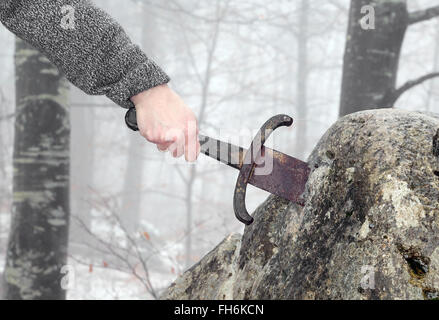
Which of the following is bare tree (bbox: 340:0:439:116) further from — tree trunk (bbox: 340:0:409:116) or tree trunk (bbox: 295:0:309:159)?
tree trunk (bbox: 295:0:309:159)

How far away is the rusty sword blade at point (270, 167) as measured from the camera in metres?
1.55

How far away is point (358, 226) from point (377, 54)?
2.64 m

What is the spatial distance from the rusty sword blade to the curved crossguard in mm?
31

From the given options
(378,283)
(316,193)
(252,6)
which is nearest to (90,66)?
(316,193)

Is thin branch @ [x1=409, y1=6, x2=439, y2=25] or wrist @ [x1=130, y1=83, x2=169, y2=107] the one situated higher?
thin branch @ [x1=409, y1=6, x2=439, y2=25]

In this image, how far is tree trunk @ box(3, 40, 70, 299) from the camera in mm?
3490

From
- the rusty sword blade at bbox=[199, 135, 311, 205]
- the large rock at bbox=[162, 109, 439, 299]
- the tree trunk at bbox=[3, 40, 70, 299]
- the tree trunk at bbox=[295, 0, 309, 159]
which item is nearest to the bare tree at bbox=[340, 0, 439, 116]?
the large rock at bbox=[162, 109, 439, 299]

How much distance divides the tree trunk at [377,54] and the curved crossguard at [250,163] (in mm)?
2337

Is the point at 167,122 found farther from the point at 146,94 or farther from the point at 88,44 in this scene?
the point at 88,44

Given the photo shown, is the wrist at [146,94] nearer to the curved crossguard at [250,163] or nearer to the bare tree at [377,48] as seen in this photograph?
the curved crossguard at [250,163]

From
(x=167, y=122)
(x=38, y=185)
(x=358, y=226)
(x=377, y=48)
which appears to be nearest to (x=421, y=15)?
(x=377, y=48)

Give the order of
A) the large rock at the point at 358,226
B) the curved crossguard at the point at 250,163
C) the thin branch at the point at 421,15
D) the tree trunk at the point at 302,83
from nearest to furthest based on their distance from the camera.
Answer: the large rock at the point at 358,226
the curved crossguard at the point at 250,163
the thin branch at the point at 421,15
the tree trunk at the point at 302,83

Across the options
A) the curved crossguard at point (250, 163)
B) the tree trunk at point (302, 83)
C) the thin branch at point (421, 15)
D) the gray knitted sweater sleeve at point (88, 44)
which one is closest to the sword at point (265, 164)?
the curved crossguard at point (250, 163)
